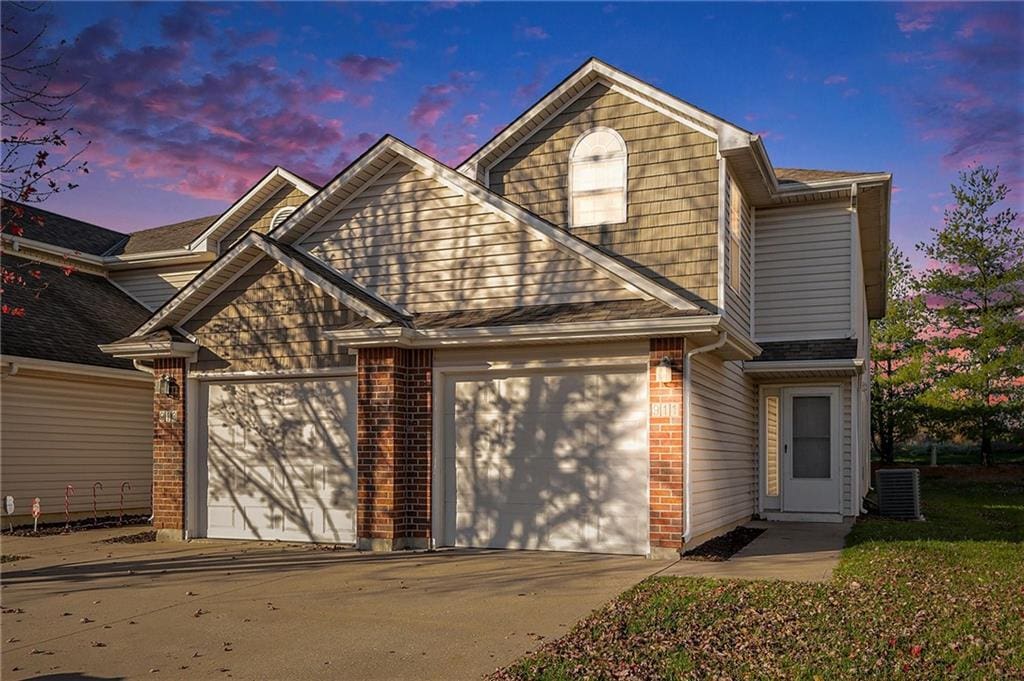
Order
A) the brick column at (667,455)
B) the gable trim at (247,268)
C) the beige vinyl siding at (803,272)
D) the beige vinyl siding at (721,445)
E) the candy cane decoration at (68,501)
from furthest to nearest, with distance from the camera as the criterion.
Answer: the candy cane decoration at (68,501)
the beige vinyl siding at (803,272)
the gable trim at (247,268)
the beige vinyl siding at (721,445)
the brick column at (667,455)

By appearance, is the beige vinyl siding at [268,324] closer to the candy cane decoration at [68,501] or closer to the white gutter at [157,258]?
the candy cane decoration at [68,501]

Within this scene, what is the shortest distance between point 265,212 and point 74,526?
26.5 feet

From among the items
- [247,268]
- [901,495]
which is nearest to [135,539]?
[247,268]

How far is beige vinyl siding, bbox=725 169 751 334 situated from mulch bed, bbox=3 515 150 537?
11.1 meters

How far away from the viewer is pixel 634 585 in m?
8.89

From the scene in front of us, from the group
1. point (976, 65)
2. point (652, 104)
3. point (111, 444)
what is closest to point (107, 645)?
point (652, 104)

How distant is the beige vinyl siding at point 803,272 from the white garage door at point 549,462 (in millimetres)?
5535

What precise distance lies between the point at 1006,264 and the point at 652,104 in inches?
918

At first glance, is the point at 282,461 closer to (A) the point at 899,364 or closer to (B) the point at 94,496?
(B) the point at 94,496

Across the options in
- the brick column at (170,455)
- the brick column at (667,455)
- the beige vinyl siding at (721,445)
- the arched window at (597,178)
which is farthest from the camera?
the arched window at (597,178)

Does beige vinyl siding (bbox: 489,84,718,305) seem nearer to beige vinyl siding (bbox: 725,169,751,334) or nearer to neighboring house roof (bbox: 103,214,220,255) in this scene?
beige vinyl siding (bbox: 725,169,751,334)

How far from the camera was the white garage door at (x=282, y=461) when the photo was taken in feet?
40.5

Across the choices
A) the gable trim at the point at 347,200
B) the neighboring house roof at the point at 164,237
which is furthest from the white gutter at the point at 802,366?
the neighboring house roof at the point at 164,237

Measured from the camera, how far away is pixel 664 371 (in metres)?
10.7
